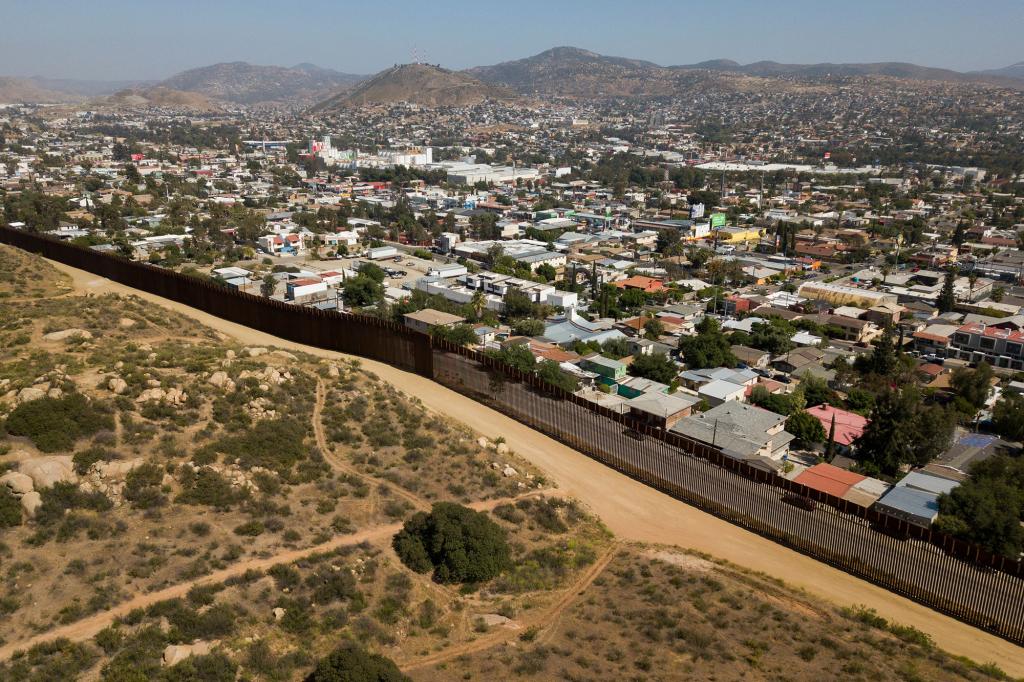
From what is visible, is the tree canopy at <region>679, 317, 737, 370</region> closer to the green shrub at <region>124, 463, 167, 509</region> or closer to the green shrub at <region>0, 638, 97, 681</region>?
the green shrub at <region>124, 463, 167, 509</region>

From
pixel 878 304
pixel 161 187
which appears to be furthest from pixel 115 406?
pixel 161 187

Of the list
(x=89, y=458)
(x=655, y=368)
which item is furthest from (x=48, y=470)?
(x=655, y=368)

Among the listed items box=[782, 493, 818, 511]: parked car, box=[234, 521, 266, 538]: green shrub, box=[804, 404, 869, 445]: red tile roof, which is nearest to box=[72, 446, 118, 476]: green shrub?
box=[234, 521, 266, 538]: green shrub

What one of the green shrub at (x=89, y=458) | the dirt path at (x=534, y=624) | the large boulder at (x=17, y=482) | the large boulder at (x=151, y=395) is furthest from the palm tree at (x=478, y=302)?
the large boulder at (x=17, y=482)

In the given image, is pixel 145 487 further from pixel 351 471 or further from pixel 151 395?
pixel 351 471

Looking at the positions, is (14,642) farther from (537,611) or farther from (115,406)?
(537,611)

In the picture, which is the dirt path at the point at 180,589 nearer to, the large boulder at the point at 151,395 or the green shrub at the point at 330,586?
the green shrub at the point at 330,586
